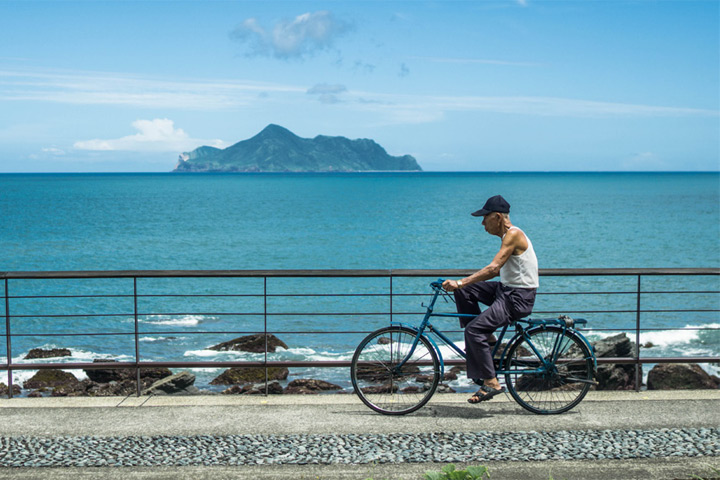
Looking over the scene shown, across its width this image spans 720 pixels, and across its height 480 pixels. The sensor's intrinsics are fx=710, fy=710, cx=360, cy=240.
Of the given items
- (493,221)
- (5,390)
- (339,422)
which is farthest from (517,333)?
(5,390)

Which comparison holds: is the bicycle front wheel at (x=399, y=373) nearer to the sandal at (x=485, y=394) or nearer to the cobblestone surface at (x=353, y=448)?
the sandal at (x=485, y=394)

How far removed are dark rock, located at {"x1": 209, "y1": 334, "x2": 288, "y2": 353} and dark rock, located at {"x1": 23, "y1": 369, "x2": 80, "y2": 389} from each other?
5.08 metres

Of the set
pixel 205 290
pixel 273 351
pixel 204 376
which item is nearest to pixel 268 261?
pixel 205 290

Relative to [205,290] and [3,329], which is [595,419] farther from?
[205,290]

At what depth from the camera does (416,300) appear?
2803cm

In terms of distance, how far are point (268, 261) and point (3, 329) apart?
19.9 meters

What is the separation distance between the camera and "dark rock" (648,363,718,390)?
11039 millimetres

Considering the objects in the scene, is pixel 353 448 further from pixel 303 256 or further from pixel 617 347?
pixel 303 256

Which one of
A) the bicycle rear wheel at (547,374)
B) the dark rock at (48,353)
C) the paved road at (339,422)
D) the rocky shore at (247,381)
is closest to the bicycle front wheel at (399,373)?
the paved road at (339,422)

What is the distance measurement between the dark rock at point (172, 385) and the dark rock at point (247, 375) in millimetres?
2456

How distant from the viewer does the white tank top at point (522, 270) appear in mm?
5590

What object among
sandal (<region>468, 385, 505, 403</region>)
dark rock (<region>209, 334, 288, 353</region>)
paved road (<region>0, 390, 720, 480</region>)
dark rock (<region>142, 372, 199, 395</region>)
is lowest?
dark rock (<region>209, 334, 288, 353</region>)

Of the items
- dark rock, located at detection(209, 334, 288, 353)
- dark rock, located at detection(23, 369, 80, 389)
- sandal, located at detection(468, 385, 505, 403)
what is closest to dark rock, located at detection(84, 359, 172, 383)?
dark rock, located at detection(23, 369, 80, 389)

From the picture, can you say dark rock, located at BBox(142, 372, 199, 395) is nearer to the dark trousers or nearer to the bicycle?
the bicycle
